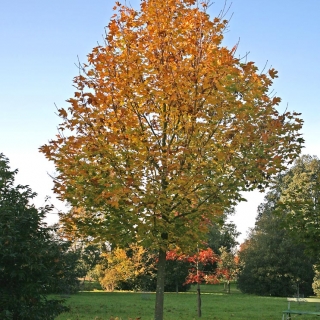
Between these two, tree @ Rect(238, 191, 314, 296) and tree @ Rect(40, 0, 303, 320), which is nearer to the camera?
tree @ Rect(40, 0, 303, 320)

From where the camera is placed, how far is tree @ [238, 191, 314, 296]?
42094 mm

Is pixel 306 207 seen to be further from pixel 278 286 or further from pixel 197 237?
pixel 278 286

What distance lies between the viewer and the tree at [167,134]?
312 inches

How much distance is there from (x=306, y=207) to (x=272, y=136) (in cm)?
389

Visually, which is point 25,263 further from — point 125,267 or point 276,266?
point 276,266

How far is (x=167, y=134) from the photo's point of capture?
881 centimetres

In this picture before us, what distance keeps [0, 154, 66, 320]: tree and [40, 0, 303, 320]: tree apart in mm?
867

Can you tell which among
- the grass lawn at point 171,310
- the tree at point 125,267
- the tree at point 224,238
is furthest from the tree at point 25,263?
the tree at point 224,238

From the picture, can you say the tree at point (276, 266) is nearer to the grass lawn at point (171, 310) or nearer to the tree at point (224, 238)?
the tree at point (224, 238)

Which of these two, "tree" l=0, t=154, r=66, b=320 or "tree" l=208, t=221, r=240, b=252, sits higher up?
"tree" l=208, t=221, r=240, b=252

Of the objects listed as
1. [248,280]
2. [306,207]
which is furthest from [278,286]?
[306,207]

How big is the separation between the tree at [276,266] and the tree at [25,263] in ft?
116

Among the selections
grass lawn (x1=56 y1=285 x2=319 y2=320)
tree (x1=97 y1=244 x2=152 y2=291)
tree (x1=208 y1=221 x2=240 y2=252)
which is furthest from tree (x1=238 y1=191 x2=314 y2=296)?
grass lawn (x1=56 y1=285 x2=319 y2=320)

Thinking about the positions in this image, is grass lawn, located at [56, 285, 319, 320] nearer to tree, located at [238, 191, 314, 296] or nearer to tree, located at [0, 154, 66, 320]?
tree, located at [0, 154, 66, 320]
